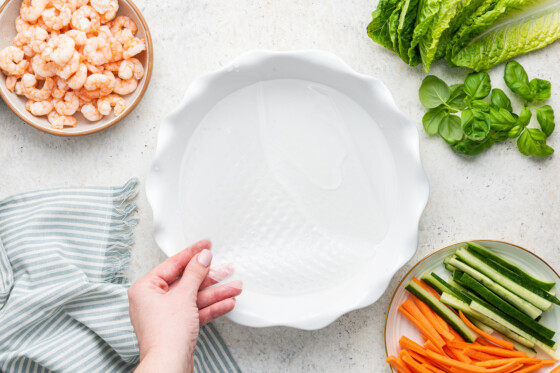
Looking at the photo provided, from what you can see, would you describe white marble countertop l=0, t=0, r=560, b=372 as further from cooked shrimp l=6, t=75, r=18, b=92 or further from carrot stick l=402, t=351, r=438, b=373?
cooked shrimp l=6, t=75, r=18, b=92

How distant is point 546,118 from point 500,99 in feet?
0.41

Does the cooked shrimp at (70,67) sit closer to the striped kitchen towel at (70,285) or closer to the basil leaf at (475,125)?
the striped kitchen towel at (70,285)

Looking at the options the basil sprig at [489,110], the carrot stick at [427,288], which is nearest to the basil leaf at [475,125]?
the basil sprig at [489,110]

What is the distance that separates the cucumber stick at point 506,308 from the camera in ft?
4.01

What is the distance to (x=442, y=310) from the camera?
4.07ft

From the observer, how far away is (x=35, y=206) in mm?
1305

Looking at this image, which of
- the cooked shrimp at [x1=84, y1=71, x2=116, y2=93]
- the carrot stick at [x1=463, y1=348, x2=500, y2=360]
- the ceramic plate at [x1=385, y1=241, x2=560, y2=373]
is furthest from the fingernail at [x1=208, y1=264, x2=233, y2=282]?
the carrot stick at [x1=463, y1=348, x2=500, y2=360]

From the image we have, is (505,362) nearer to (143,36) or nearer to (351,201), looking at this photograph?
(351,201)

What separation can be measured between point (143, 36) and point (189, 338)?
2.52 feet

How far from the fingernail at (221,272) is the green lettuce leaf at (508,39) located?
2.58 feet

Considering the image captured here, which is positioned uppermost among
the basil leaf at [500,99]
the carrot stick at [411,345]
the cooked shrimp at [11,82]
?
the cooked shrimp at [11,82]

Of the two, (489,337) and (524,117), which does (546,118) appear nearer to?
(524,117)

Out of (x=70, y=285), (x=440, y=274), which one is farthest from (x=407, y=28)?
(x=70, y=285)

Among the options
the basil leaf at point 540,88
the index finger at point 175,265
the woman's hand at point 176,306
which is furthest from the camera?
the basil leaf at point 540,88
